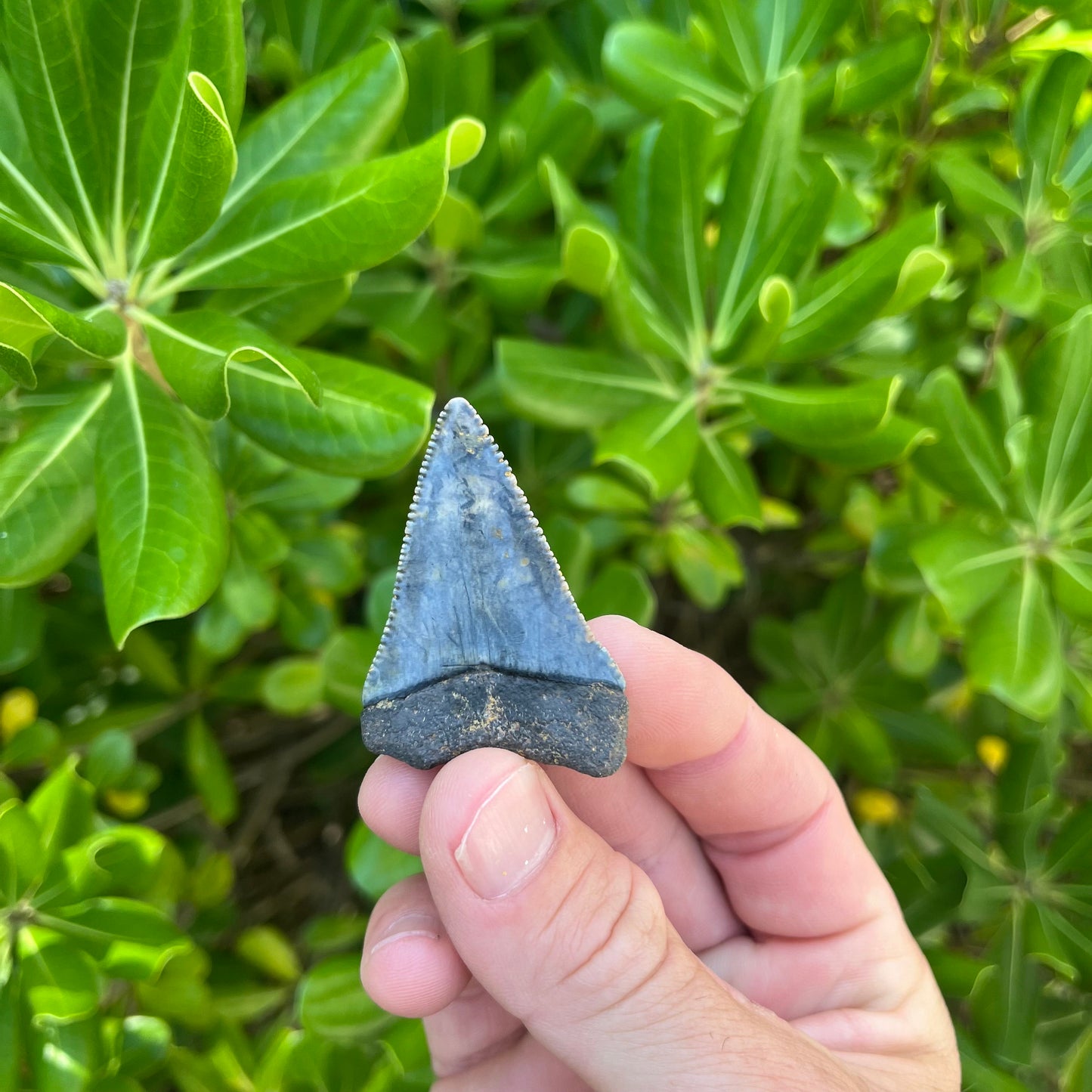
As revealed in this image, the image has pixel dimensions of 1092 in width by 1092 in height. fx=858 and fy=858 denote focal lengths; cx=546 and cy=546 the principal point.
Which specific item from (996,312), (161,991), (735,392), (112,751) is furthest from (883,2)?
(161,991)


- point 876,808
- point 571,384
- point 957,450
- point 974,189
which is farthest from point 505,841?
point 876,808

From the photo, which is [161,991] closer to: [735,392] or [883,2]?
[735,392]

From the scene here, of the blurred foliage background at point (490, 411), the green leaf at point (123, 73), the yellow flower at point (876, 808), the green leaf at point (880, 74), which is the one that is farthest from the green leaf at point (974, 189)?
the yellow flower at point (876, 808)

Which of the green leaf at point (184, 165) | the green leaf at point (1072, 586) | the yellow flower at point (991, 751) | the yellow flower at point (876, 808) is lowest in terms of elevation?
the yellow flower at point (876, 808)

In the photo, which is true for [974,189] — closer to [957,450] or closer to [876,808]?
[957,450]

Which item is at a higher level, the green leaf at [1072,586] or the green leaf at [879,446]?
the green leaf at [879,446]

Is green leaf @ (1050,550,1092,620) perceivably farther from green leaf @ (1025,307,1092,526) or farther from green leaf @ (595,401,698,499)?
green leaf @ (595,401,698,499)

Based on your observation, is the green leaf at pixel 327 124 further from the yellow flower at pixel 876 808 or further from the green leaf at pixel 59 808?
the yellow flower at pixel 876 808
